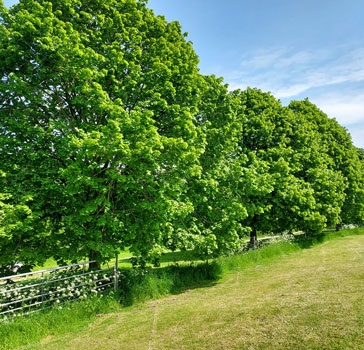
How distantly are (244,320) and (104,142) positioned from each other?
679 centimetres

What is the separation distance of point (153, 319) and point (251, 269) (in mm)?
9104

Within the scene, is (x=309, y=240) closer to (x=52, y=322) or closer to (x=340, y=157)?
(x=340, y=157)

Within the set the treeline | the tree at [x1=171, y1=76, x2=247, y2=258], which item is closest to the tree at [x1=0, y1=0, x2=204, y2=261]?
the treeline

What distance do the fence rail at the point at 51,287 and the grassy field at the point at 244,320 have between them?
1.15m

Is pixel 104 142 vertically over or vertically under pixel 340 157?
under

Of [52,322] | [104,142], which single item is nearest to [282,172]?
[104,142]

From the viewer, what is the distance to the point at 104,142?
9.84m

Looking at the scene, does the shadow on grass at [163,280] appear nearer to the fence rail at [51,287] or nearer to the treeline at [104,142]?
the fence rail at [51,287]

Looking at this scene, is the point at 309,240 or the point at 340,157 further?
the point at 340,157

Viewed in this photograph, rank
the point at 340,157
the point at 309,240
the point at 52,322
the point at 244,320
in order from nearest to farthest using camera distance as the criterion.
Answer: the point at 244,320, the point at 52,322, the point at 309,240, the point at 340,157

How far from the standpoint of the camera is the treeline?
1059 centimetres

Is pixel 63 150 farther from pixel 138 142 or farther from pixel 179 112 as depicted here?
pixel 179 112

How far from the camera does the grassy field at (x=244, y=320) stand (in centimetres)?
600

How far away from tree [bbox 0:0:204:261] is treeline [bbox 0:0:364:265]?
5cm
